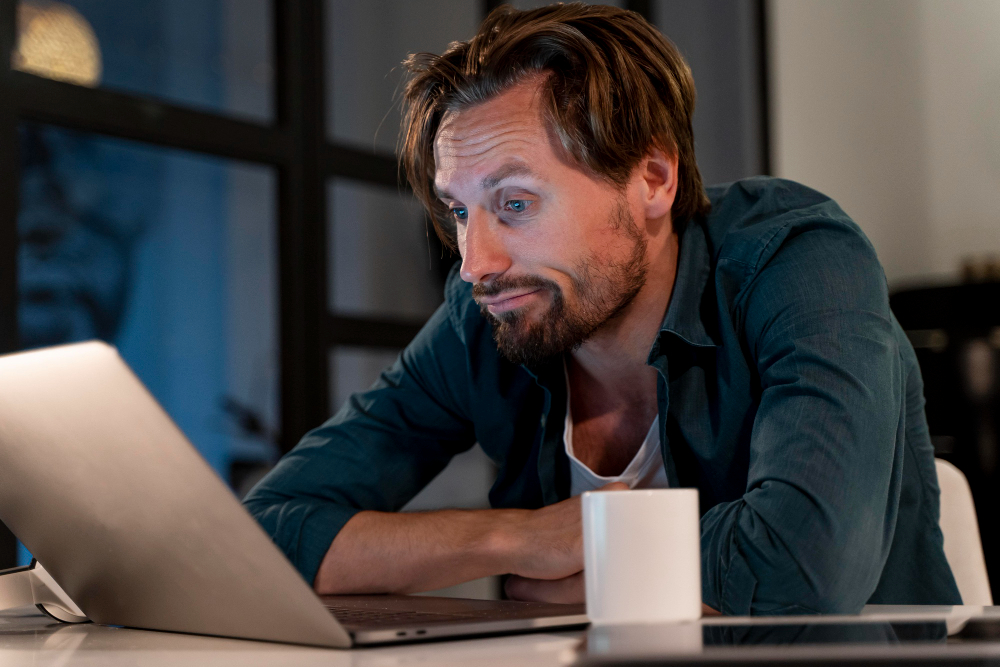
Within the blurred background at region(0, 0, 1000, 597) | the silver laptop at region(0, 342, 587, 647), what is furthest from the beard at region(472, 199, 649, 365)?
the blurred background at region(0, 0, 1000, 597)

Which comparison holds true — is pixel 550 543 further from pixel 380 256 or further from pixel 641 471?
pixel 380 256

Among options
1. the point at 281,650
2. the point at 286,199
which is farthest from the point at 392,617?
the point at 286,199

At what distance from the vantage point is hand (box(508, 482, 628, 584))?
3.37 feet

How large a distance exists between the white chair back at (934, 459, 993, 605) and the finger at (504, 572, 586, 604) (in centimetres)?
55

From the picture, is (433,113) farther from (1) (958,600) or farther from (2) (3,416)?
(1) (958,600)

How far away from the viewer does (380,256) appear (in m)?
3.75

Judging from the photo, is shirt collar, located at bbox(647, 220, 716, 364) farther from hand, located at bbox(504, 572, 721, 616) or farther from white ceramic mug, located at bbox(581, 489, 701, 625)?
white ceramic mug, located at bbox(581, 489, 701, 625)

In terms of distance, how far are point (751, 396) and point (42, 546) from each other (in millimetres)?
799

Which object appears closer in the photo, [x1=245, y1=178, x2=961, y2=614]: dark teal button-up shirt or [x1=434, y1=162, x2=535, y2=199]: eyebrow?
[x1=245, y1=178, x2=961, y2=614]: dark teal button-up shirt

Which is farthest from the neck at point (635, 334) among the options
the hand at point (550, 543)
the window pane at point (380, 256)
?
the window pane at point (380, 256)

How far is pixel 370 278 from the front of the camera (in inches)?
146

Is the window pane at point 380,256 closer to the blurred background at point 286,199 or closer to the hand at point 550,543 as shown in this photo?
the blurred background at point 286,199

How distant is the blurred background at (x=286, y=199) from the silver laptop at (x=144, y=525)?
1553mm

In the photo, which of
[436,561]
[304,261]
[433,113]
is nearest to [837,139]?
[304,261]
